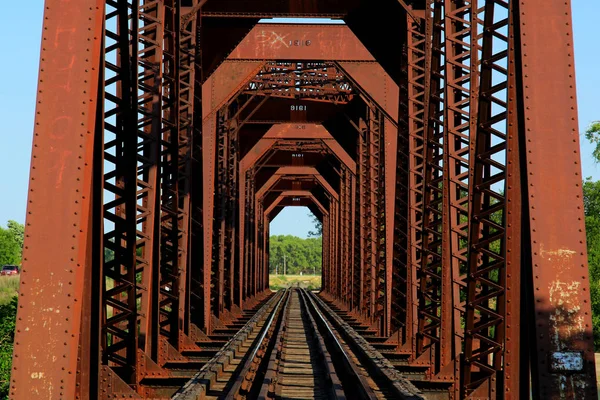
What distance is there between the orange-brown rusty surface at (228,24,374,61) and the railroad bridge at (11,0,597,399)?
0.04m

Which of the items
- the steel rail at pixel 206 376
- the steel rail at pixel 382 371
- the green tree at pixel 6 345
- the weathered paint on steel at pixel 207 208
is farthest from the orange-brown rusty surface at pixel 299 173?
the steel rail at pixel 206 376

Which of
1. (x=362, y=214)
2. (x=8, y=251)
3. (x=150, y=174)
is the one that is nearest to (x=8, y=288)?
(x=362, y=214)

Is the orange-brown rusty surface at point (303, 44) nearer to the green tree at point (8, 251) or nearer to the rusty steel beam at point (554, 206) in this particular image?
the rusty steel beam at point (554, 206)

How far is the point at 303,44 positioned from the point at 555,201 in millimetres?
16588

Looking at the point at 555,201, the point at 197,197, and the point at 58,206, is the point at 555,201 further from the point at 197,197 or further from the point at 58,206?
the point at 197,197

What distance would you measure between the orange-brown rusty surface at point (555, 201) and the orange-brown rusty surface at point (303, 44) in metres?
15.8

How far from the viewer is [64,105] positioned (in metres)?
6.77

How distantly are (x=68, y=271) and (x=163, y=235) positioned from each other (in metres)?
9.64

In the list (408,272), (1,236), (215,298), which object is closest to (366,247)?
(215,298)

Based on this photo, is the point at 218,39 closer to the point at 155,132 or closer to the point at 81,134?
Answer: the point at 155,132

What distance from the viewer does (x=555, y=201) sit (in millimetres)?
6789

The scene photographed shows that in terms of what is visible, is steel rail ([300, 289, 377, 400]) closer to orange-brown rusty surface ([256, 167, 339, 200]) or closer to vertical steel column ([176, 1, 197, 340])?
vertical steel column ([176, 1, 197, 340])

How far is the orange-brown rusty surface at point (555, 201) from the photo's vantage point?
21.5 feet

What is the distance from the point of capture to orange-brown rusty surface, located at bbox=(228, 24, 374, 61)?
22734 millimetres
